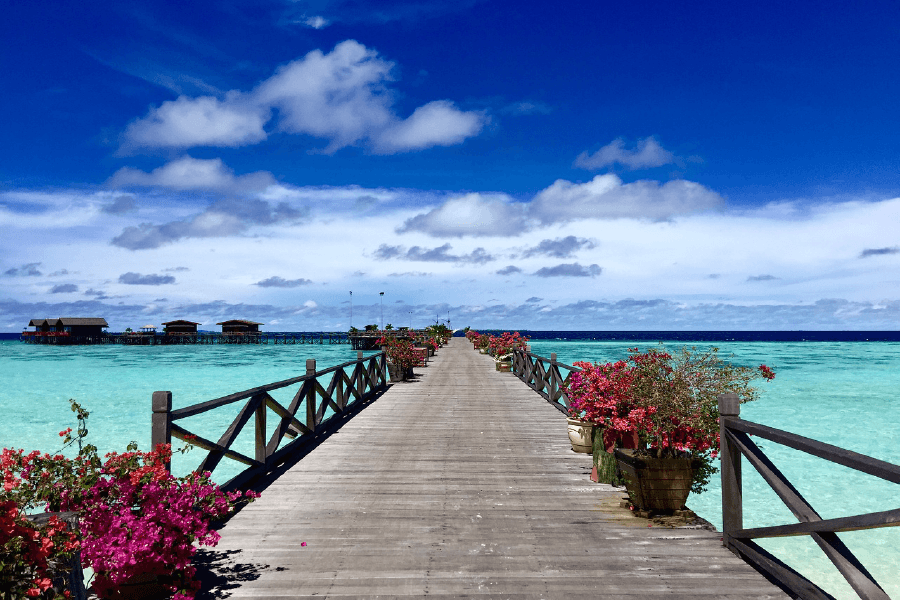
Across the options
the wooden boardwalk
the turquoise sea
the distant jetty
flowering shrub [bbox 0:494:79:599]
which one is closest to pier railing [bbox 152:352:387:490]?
the wooden boardwalk

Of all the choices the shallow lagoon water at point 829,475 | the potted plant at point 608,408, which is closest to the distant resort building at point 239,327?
the shallow lagoon water at point 829,475

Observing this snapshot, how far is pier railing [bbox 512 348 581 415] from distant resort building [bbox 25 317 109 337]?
301 feet

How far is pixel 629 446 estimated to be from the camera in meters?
6.17

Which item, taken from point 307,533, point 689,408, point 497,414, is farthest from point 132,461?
point 497,414

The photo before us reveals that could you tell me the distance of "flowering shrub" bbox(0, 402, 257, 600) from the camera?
3.26 m

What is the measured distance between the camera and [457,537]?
16.3 ft

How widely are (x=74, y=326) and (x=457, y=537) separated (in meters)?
105

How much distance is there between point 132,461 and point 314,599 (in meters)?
1.54

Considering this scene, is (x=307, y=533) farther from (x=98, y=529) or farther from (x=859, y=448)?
(x=859, y=448)

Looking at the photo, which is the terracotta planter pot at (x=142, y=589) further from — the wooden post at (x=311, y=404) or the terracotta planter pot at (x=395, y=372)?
the terracotta planter pot at (x=395, y=372)

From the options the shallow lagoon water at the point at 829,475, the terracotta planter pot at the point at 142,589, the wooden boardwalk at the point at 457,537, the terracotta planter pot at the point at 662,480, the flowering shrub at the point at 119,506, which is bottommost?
the shallow lagoon water at the point at 829,475

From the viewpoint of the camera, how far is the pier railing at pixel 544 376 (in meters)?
12.3

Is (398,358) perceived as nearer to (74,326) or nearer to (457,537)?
(457,537)

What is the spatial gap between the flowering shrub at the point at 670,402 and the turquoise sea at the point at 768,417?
13.6 feet
